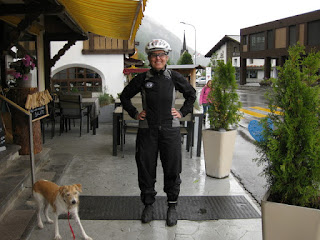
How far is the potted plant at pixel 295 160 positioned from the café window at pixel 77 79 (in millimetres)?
15398

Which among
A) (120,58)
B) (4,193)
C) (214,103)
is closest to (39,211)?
(4,193)

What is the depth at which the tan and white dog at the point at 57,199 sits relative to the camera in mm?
3293

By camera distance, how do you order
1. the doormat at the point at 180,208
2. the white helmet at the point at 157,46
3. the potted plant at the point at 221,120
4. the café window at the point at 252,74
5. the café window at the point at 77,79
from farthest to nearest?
the café window at the point at 252,74 < the café window at the point at 77,79 < the potted plant at the point at 221,120 < the doormat at the point at 180,208 < the white helmet at the point at 157,46

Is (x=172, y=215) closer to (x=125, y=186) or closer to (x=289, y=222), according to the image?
(x=125, y=186)

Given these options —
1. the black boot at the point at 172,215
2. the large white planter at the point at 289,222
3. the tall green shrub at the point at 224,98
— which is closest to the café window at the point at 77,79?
the tall green shrub at the point at 224,98

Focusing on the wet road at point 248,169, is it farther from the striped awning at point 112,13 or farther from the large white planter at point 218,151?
the striped awning at point 112,13

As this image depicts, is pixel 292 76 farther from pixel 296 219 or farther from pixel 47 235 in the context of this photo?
pixel 47 235

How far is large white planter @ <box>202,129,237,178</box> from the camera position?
5582 millimetres

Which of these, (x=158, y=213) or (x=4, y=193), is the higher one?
(x=4, y=193)

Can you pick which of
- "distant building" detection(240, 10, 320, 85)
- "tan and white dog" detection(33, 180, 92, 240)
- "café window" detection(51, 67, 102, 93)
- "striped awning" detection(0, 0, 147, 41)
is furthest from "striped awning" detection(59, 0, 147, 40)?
"distant building" detection(240, 10, 320, 85)

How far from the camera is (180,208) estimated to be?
4402 mm

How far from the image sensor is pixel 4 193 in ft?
13.3

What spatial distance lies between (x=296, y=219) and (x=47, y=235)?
2468 mm

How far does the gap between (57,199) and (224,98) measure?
3258 mm
